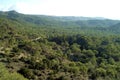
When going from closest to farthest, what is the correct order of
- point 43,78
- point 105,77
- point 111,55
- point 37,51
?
point 43,78 < point 105,77 < point 37,51 < point 111,55

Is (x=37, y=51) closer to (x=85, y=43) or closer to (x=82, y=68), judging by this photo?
(x=82, y=68)

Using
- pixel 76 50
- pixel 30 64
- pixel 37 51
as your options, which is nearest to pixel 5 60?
pixel 30 64

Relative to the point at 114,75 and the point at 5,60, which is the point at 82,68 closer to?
the point at 114,75

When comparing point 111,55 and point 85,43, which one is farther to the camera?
point 85,43

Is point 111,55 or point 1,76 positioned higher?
point 1,76

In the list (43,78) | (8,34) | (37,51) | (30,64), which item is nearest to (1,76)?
(43,78)

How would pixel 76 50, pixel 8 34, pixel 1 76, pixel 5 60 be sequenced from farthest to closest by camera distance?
1. pixel 8 34
2. pixel 76 50
3. pixel 5 60
4. pixel 1 76

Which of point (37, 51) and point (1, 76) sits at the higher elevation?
point (1, 76)

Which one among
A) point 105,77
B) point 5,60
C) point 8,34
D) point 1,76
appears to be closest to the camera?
point 1,76

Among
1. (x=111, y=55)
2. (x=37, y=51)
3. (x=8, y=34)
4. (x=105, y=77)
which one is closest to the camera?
(x=105, y=77)
